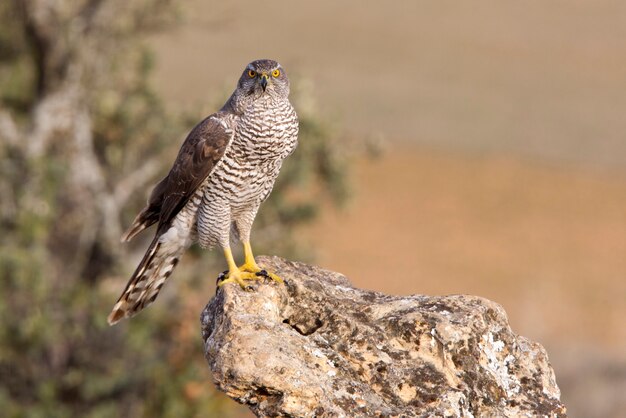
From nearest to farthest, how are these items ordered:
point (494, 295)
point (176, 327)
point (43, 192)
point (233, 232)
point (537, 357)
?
point (537, 357) → point (233, 232) → point (43, 192) → point (176, 327) → point (494, 295)

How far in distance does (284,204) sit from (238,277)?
7439 millimetres

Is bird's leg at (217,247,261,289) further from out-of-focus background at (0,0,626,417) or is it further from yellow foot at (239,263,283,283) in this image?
out-of-focus background at (0,0,626,417)

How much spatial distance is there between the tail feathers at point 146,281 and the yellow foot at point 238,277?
0.92m

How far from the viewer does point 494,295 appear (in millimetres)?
26188

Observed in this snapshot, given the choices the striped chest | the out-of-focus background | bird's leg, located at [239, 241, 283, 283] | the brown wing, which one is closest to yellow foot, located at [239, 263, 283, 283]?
bird's leg, located at [239, 241, 283, 283]

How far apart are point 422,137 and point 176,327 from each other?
40218 millimetres

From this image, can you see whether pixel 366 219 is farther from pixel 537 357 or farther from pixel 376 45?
pixel 376 45

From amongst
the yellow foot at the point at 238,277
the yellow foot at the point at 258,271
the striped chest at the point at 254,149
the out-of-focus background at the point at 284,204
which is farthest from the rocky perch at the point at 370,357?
the out-of-focus background at the point at 284,204

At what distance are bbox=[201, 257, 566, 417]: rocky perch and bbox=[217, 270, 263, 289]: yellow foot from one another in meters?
0.22

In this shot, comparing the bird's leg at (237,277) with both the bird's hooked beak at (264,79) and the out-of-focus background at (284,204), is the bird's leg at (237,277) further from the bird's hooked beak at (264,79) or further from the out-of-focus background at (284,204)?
the out-of-focus background at (284,204)

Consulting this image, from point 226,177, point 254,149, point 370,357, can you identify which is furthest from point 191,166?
point 370,357

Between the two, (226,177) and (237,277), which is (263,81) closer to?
(226,177)

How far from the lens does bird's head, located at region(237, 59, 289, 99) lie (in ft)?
20.7

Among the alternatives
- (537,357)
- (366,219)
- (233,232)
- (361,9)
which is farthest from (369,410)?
(361,9)
